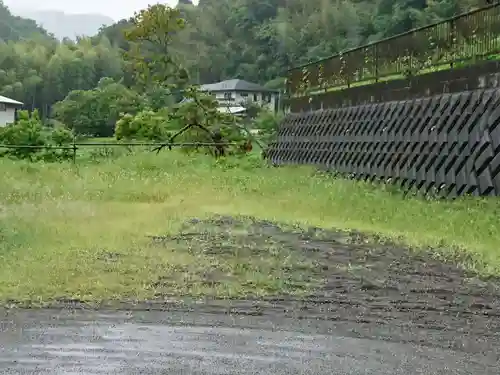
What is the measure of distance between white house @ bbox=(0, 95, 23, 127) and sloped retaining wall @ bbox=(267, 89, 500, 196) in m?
32.8

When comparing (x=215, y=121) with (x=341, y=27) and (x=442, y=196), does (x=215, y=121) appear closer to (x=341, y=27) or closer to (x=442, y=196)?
(x=442, y=196)

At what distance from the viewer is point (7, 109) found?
42875 millimetres

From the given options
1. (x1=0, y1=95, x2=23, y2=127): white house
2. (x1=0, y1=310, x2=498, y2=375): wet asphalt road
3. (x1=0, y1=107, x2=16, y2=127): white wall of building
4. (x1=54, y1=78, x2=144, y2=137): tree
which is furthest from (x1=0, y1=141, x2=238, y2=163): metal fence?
(x1=0, y1=107, x2=16, y2=127): white wall of building

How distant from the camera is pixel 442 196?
8312 mm

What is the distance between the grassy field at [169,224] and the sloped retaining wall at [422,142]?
0.42 m

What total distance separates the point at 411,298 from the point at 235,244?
2.18m

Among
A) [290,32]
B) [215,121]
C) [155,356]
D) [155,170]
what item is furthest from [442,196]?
[290,32]

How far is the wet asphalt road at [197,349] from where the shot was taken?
2938 mm

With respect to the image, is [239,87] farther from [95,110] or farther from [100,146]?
[100,146]

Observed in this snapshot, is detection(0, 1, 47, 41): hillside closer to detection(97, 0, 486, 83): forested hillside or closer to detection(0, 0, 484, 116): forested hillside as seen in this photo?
detection(97, 0, 486, 83): forested hillside

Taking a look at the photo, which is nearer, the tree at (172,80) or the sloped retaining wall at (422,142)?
the sloped retaining wall at (422,142)

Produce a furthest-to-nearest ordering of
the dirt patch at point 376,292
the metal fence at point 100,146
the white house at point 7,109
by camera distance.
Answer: the white house at point 7,109, the metal fence at point 100,146, the dirt patch at point 376,292

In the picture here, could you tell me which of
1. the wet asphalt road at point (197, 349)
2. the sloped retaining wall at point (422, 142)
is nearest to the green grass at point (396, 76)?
the sloped retaining wall at point (422, 142)

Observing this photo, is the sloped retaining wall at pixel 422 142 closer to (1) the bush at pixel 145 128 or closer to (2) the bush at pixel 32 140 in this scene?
(1) the bush at pixel 145 128
